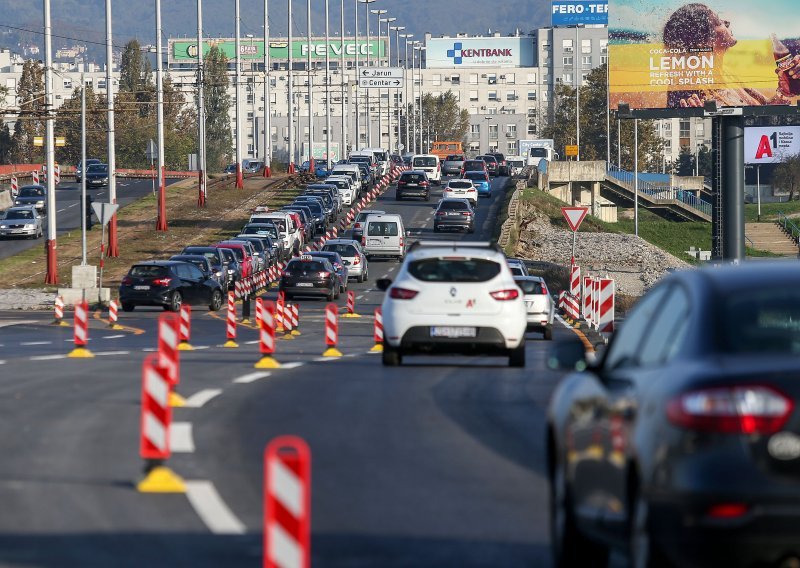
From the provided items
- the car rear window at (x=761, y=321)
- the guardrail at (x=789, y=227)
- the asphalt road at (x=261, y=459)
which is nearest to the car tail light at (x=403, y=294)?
the asphalt road at (x=261, y=459)

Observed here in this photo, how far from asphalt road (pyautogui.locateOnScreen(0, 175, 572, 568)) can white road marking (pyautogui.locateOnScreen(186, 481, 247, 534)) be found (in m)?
0.02

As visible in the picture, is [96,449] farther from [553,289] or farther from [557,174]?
[557,174]

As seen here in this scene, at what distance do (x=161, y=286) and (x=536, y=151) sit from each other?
116928mm

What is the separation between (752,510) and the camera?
6141mm

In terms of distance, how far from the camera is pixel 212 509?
10594 mm

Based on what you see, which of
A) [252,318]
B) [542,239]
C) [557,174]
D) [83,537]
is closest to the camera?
[83,537]

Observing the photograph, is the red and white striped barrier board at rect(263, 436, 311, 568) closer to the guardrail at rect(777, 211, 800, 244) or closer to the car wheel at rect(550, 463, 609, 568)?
the car wheel at rect(550, 463, 609, 568)

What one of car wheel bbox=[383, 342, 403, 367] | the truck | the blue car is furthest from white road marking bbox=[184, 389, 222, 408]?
the truck

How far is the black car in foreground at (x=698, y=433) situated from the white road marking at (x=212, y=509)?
2.44 metres

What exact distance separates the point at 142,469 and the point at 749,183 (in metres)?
175

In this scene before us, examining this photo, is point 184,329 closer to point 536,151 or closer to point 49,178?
point 49,178

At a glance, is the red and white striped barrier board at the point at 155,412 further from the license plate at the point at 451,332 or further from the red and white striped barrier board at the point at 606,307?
the red and white striped barrier board at the point at 606,307

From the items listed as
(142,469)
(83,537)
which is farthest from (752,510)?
(142,469)

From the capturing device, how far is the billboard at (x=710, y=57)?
5481 cm
